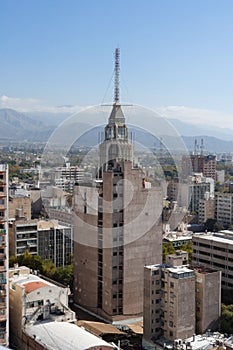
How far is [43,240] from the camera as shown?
37.2ft

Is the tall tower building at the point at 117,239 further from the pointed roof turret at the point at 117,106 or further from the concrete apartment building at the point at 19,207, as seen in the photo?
the concrete apartment building at the point at 19,207

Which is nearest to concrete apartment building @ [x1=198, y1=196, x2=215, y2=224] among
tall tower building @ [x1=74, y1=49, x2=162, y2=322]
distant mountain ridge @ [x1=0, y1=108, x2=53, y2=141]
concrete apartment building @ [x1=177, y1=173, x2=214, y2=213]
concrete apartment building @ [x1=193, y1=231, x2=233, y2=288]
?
concrete apartment building @ [x1=177, y1=173, x2=214, y2=213]

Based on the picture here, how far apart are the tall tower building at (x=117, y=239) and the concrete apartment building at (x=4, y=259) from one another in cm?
242

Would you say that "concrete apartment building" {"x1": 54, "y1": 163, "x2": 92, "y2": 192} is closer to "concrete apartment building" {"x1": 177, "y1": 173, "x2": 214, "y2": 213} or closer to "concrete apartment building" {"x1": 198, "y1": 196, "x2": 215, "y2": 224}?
"concrete apartment building" {"x1": 177, "y1": 173, "x2": 214, "y2": 213}

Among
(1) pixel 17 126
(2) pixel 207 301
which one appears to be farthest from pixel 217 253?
(1) pixel 17 126

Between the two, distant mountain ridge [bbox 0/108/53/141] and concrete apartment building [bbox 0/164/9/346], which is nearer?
concrete apartment building [bbox 0/164/9/346]

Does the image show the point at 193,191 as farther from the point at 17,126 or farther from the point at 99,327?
the point at 17,126

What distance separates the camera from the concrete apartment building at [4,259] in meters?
6.04

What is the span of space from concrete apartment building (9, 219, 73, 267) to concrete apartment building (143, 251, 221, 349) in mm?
4641

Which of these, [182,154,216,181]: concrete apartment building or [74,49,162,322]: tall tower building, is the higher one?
[182,154,216,181]: concrete apartment building

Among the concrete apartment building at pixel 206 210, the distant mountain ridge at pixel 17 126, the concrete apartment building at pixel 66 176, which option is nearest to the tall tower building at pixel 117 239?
the concrete apartment building at pixel 66 176

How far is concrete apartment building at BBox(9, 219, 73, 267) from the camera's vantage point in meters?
11.1

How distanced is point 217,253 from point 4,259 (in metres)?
4.45

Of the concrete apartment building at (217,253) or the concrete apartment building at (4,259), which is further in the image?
the concrete apartment building at (217,253)
